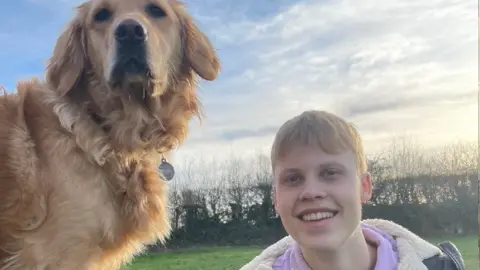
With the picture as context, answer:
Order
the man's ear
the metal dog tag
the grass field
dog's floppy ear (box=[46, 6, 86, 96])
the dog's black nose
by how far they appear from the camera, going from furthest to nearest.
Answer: the grass field → the metal dog tag → dog's floppy ear (box=[46, 6, 86, 96]) → the dog's black nose → the man's ear

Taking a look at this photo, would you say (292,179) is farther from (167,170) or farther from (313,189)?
(167,170)

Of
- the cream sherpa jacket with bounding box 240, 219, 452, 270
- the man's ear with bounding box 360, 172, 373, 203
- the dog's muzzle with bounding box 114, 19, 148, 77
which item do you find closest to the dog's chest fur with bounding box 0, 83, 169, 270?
the dog's muzzle with bounding box 114, 19, 148, 77

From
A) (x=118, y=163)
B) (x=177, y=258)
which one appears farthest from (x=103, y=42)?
(x=177, y=258)

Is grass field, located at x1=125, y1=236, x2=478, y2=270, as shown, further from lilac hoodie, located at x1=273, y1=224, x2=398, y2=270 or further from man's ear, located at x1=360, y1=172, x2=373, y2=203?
man's ear, located at x1=360, y1=172, x2=373, y2=203

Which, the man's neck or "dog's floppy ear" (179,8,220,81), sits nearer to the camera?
the man's neck

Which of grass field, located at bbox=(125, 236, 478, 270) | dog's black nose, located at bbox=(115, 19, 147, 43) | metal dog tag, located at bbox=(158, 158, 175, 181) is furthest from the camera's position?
grass field, located at bbox=(125, 236, 478, 270)

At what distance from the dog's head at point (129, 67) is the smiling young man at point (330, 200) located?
1.74ft

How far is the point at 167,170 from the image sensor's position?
1659mm

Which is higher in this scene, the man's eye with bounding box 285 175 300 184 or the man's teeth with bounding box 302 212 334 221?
the man's eye with bounding box 285 175 300 184

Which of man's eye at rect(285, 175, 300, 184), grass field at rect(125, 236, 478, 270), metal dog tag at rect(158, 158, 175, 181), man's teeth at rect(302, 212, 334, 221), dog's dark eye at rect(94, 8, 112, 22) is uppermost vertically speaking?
dog's dark eye at rect(94, 8, 112, 22)

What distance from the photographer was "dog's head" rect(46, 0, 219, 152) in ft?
4.82

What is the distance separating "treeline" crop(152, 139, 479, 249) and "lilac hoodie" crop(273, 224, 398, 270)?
36 cm

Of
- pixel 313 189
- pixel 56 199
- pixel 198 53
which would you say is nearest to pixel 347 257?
pixel 313 189

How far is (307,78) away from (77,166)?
954 mm
